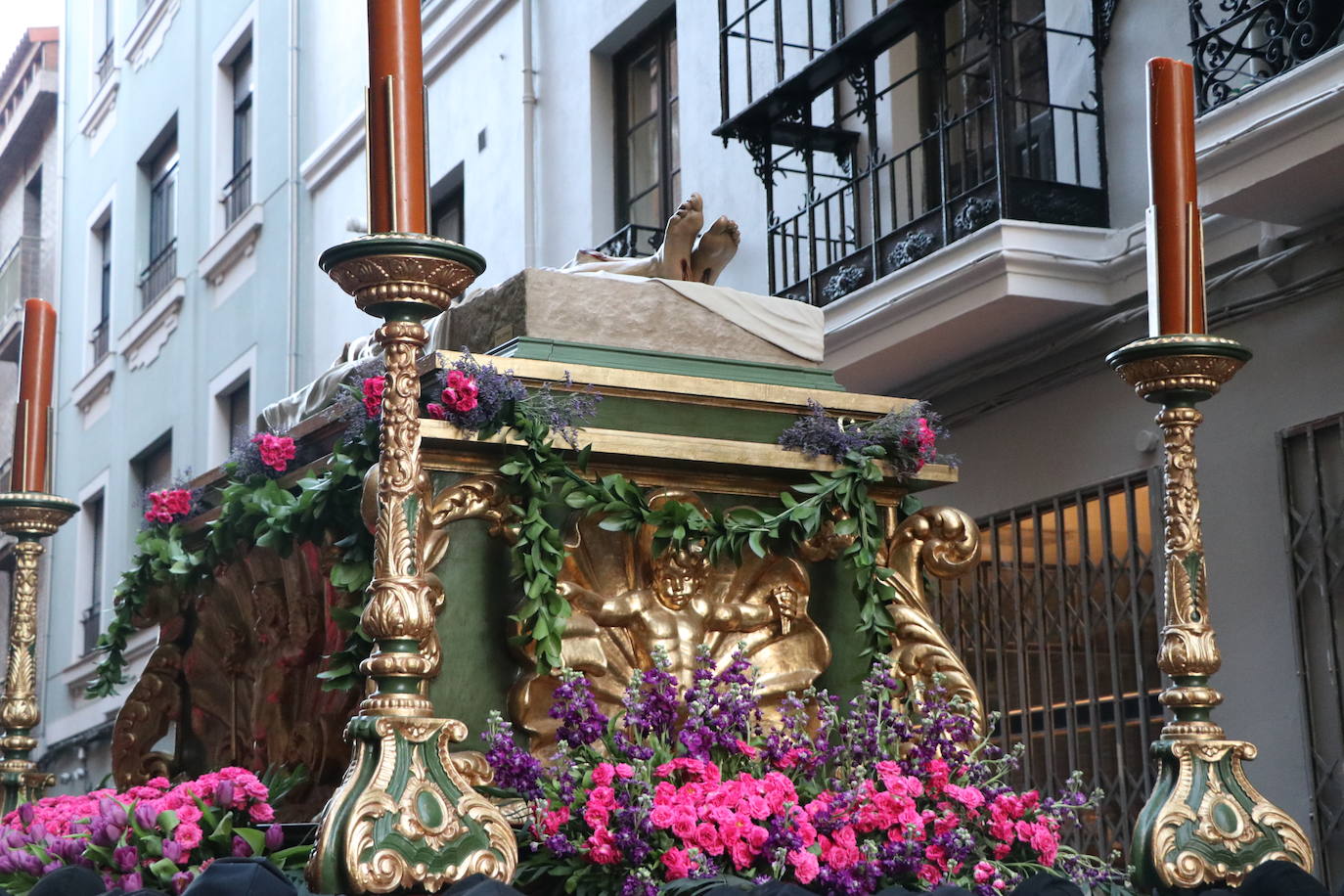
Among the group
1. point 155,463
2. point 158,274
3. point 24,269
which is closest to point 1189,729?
point 155,463

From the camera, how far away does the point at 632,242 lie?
1038cm

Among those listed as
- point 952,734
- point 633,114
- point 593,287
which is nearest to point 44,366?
point 593,287

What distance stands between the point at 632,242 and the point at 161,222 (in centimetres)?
714

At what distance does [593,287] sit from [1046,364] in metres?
4.41

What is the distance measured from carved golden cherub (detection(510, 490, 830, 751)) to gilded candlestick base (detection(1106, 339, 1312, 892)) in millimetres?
739

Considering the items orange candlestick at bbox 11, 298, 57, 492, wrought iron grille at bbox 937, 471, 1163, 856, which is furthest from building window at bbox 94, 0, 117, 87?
orange candlestick at bbox 11, 298, 57, 492

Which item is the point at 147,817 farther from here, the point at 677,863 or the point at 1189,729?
the point at 1189,729

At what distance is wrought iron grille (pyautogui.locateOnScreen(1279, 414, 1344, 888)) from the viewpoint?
630 cm

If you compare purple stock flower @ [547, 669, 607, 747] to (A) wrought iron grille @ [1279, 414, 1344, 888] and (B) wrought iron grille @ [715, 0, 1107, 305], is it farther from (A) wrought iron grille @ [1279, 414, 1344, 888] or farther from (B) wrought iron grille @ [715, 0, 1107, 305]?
(B) wrought iron grille @ [715, 0, 1107, 305]

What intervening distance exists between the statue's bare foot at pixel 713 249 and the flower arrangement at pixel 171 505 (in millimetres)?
1364

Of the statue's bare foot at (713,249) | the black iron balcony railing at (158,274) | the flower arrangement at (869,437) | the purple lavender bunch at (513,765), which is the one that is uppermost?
the black iron balcony railing at (158,274)

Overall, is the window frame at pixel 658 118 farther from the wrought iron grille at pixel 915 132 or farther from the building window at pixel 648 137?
the wrought iron grille at pixel 915 132

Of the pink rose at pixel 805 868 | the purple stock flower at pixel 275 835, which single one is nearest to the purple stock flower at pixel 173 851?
the purple stock flower at pixel 275 835

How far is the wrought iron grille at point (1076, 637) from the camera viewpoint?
7230 mm
